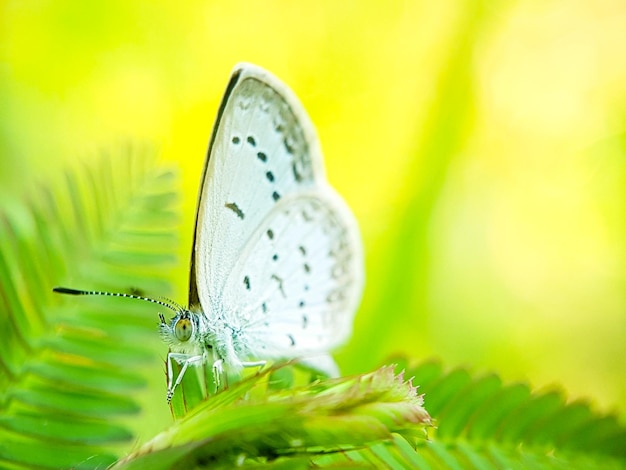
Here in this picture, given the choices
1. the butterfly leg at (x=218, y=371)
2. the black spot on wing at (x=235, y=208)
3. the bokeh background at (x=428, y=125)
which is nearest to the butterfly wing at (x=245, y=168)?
the black spot on wing at (x=235, y=208)

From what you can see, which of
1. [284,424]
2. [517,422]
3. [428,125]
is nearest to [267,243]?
[517,422]

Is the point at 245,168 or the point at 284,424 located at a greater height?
the point at 245,168

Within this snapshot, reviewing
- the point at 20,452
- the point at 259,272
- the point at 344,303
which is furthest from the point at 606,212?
Answer: the point at 20,452

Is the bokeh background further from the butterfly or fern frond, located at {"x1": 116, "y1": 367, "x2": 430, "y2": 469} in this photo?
fern frond, located at {"x1": 116, "y1": 367, "x2": 430, "y2": 469}

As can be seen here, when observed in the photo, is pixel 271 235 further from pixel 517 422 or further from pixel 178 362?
pixel 517 422

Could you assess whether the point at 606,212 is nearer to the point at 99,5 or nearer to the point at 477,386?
the point at 477,386

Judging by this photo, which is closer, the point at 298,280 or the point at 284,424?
the point at 284,424

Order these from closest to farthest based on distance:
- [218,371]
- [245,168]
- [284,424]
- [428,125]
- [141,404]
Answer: [284,424]
[141,404]
[218,371]
[245,168]
[428,125]
